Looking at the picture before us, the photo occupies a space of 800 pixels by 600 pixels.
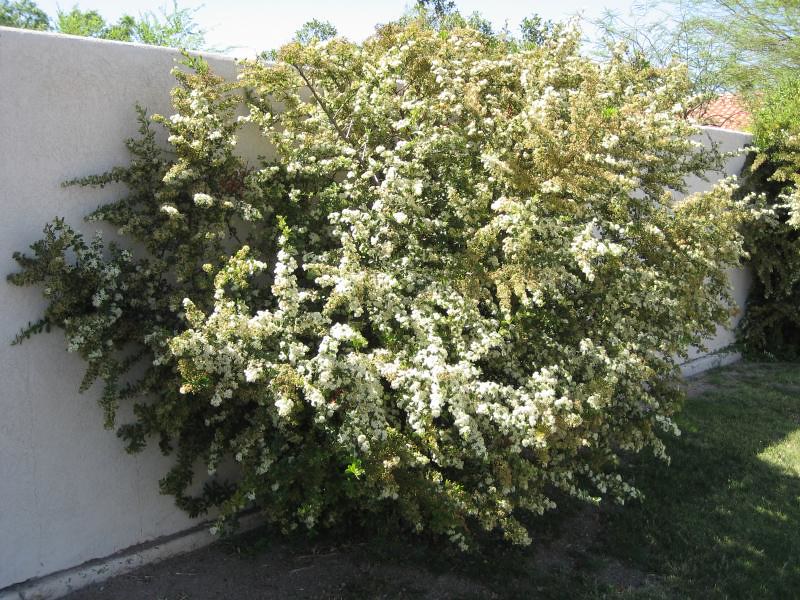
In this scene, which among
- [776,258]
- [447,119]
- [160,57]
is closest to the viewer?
[160,57]

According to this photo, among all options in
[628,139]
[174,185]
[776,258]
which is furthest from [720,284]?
[776,258]

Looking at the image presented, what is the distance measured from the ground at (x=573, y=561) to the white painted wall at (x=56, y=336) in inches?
14.5

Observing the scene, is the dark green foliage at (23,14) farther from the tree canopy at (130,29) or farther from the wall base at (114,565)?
the wall base at (114,565)

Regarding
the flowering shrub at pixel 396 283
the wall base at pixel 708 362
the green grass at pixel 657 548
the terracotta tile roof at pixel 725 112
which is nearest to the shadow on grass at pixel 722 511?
the green grass at pixel 657 548

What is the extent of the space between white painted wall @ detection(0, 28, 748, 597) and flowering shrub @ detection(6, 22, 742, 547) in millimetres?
139

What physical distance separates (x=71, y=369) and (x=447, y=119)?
2.55 m

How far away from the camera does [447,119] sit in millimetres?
4637

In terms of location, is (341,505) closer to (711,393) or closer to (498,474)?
(498,474)

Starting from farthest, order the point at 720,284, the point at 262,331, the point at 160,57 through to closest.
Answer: the point at 720,284
the point at 160,57
the point at 262,331

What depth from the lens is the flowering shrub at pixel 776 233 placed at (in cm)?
871

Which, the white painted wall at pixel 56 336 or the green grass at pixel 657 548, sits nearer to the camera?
the white painted wall at pixel 56 336

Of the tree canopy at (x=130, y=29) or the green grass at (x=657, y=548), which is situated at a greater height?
the tree canopy at (x=130, y=29)

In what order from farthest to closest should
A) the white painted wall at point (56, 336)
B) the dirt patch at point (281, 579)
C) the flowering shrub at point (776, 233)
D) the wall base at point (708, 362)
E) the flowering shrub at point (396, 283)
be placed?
the wall base at point (708, 362), the flowering shrub at point (776, 233), the dirt patch at point (281, 579), the white painted wall at point (56, 336), the flowering shrub at point (396, 283)

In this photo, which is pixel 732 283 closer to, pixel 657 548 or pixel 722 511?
pixel 722 511
